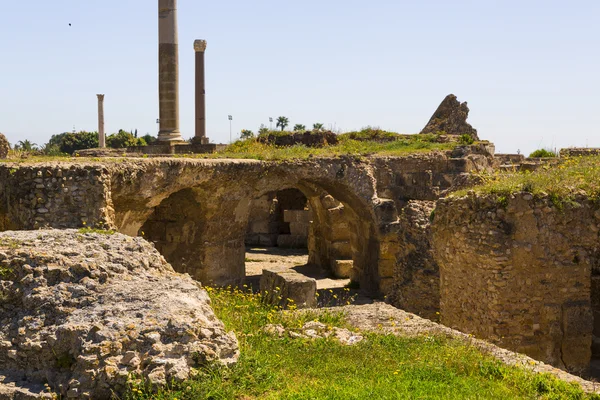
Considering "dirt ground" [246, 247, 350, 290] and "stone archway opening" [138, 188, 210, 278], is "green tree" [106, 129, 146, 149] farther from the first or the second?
"stone archway opening" [138, 188, 210, 278]

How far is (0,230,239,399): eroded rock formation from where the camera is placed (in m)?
5.04

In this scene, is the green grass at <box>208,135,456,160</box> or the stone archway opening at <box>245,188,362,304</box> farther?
the stone archway opening at <box>245,188,362,304</box>

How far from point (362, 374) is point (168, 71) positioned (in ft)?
57.8

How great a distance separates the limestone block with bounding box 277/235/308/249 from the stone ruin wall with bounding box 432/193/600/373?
14590 mm

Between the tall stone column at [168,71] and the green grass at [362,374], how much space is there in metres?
15.9

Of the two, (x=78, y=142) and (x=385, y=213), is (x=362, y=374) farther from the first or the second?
(x=78, y=142)

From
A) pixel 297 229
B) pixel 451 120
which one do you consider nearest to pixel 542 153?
pixel 451 120

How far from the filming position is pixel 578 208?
9.56m

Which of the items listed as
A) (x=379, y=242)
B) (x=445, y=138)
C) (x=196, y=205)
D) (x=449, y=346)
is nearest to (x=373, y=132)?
(x=445, y=138)

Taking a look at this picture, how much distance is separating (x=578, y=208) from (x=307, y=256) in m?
13.7

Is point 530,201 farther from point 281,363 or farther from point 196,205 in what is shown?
point 196,205

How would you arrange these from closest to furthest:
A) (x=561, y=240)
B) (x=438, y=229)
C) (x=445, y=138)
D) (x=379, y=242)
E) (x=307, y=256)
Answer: (x=561, y=240) < (x=438, y=229) < (x=379, y=242) < (x=307, y=256) < (x=445, y=138)

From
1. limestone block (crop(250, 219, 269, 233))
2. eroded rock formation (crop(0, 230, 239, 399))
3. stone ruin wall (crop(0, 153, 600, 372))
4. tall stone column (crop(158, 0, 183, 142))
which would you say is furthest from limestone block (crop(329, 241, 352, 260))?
eroded rock formation (crop(0, 230, 239, 399))

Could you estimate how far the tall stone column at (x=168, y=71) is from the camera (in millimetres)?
21859
